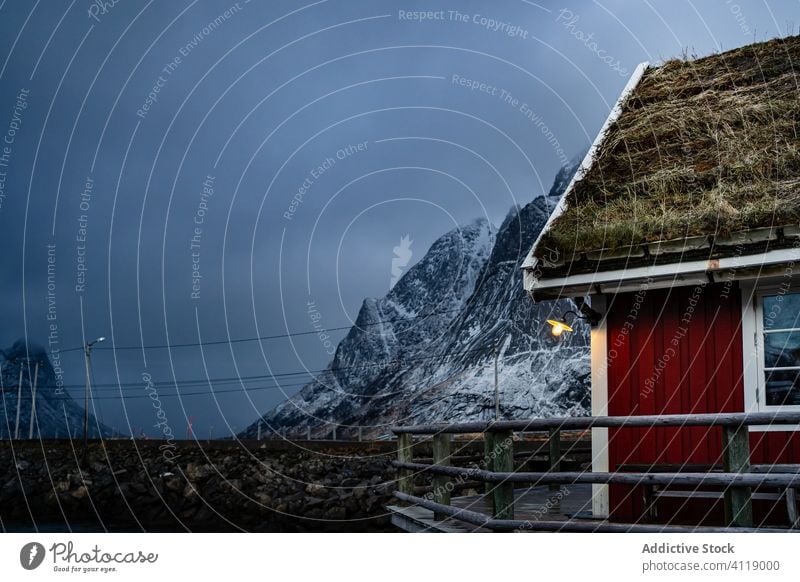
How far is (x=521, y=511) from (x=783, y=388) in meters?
3.05

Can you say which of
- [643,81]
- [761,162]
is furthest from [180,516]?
[761,162]

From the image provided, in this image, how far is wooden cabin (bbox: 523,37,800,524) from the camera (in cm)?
925

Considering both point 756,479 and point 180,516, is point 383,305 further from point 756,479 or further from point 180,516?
point 756,479

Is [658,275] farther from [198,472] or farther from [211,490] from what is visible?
[198,472]

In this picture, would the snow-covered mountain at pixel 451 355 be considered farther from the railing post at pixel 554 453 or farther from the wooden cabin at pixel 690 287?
the wooden cabin at pixel 690 287

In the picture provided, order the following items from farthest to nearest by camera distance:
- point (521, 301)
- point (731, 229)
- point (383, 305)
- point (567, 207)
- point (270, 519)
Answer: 1. point (521, 301)
2. point (383, 305)
3. point (270, 519)
4. point (567, 207)
5. point (731, 229)

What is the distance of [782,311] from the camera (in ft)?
31.0

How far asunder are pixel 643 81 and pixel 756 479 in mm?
7972

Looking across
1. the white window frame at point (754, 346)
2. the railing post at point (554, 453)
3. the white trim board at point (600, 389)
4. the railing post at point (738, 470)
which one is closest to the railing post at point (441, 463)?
the railing post at point (554, 453)

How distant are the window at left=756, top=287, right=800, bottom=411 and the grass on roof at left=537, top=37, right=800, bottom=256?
941 millimetres


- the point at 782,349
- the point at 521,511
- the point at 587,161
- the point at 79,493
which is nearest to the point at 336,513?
the point at 79,493

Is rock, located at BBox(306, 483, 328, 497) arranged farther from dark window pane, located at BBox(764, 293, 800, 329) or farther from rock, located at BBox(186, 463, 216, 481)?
dark window pane, located at BBox(764, 293, 800, 329)

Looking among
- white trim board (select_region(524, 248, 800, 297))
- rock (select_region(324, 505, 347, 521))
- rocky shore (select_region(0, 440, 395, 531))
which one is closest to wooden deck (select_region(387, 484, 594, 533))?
white trim board (select_region(524, 248, 800, 297))

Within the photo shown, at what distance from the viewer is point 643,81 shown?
1377 cm
